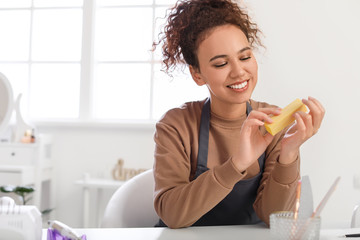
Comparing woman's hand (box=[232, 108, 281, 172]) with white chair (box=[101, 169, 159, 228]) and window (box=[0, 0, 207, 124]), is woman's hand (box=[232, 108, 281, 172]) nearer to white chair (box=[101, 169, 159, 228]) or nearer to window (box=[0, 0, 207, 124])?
white chair (box=[101, 169, 159, 228])

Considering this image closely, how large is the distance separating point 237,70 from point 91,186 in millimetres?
2022

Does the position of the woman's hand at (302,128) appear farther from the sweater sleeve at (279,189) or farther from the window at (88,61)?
the window at (88,61)

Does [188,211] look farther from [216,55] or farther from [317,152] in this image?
[317,152]

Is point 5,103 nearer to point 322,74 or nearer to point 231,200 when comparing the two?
point 322,74

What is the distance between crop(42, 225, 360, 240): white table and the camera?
2.91 feet

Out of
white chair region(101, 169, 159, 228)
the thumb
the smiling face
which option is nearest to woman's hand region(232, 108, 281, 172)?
the thumb

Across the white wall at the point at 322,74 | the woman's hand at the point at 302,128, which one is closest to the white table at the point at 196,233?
the woman's hand at the point at 302,128

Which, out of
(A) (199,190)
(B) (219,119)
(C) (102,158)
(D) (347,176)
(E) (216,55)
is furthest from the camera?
(C) (102,158)

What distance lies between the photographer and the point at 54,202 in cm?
322

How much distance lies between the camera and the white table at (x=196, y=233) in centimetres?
89

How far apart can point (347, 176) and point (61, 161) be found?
1.94 metres

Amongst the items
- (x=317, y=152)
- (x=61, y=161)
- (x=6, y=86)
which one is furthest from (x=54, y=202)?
(x=317, y=152)

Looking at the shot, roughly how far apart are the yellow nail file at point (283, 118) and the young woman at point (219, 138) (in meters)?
0.01

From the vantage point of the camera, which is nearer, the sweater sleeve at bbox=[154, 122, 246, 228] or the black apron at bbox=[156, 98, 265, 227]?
the sweater sleeve at bbox=[154, 122, 246, 228]
